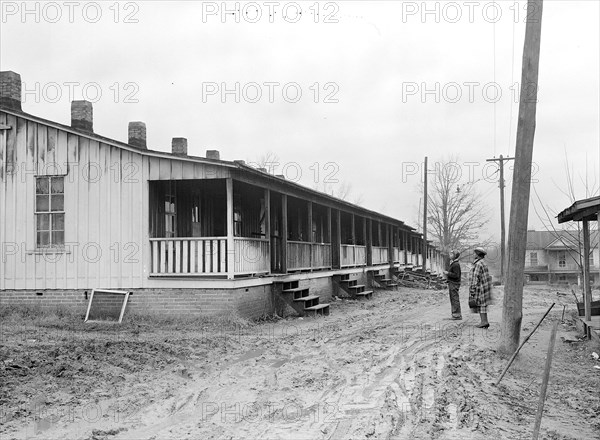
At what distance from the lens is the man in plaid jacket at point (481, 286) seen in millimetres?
12938

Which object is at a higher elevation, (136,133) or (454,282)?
(136,133)

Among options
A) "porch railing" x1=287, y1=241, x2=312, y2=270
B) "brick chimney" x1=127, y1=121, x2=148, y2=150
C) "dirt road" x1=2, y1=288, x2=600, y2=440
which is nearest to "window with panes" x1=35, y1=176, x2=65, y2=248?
"brick chimney" x1=127, y1=121, x2=148, y2=150

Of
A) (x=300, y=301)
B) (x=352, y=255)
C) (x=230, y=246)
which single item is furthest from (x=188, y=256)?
(x=352, y=255)

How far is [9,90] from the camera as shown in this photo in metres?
15.1

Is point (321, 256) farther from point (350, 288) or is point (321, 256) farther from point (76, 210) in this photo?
point (76, 210)

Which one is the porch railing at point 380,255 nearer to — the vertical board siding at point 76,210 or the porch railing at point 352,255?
the porch railing at point 352,255

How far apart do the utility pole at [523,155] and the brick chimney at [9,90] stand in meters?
11.9

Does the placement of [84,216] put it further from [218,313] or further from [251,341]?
[251,341]

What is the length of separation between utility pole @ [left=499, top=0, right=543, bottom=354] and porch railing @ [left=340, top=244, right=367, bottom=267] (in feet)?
45.4

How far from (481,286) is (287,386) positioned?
6411 millimetres

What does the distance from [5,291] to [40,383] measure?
7936mm

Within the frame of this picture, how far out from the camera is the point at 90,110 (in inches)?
619

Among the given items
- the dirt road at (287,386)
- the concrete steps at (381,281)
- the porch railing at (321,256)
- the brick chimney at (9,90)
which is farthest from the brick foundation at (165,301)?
the concrete steps at (381,281)

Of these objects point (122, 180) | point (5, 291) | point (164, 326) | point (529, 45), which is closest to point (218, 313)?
point (164, 326)
